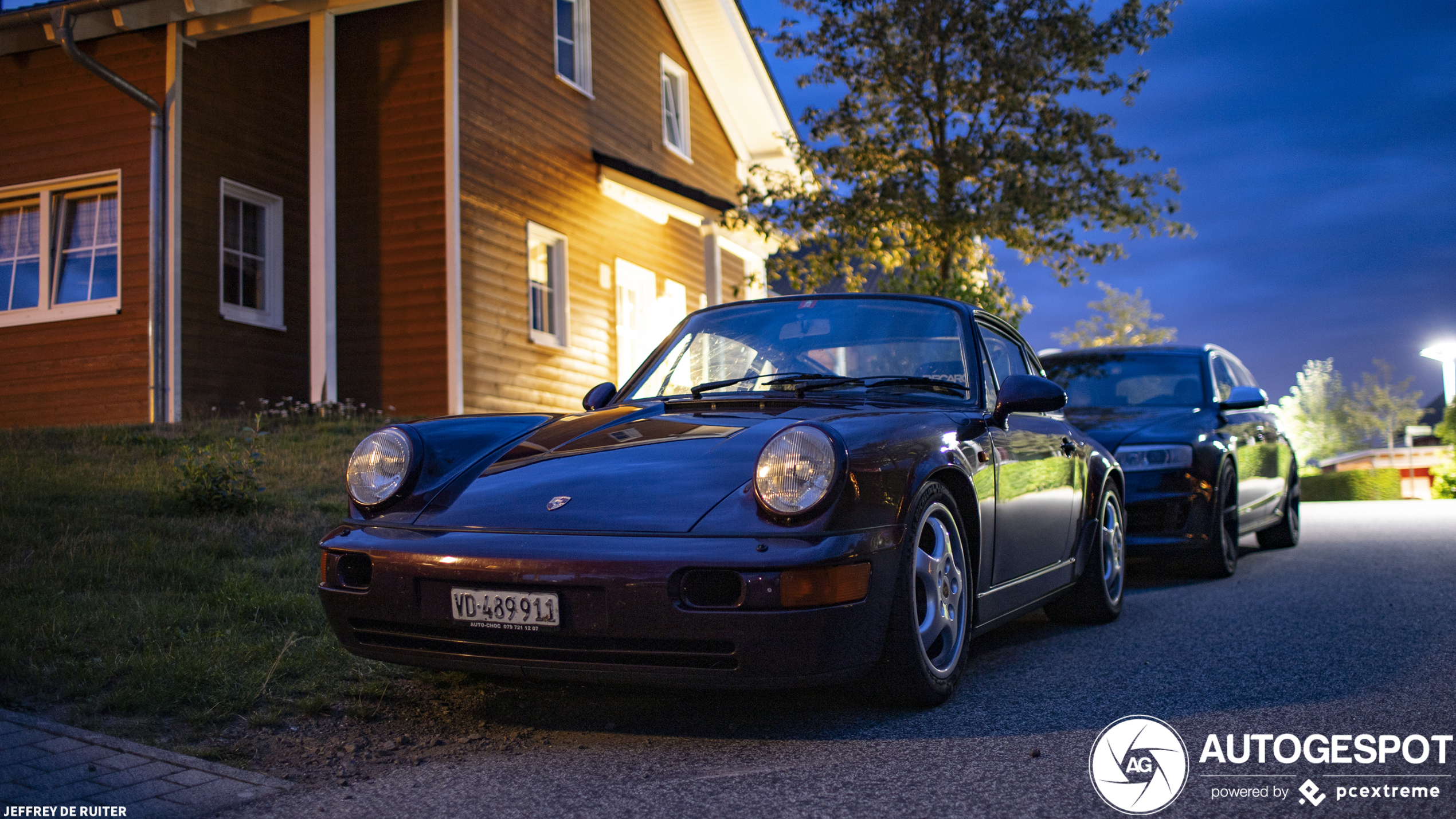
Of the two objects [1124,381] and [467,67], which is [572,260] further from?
[1124,381]

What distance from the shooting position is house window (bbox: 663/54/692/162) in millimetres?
18219

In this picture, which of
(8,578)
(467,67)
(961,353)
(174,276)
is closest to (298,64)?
(467,67)

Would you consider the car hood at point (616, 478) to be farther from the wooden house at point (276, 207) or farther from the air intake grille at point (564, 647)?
the wooden house at point (276, 207)

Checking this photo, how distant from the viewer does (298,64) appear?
1284cm

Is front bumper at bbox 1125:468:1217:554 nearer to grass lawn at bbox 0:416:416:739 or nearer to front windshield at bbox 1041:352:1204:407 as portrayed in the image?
front windshield at bbox 1041:352:1204:407

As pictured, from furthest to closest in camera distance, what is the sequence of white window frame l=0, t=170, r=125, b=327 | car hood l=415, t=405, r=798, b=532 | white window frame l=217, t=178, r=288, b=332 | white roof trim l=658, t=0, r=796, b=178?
white roof trim l=658, t=0, r=796, b=178, white window frame l=217, t=178, r=288, b=332, white window frame l=0, t=170, r=125, b=327, car hood l=415, t=405, r=798, b=532

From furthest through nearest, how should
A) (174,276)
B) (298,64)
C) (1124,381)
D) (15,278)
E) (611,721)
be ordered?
(298,64) → (15,278) → (174,276) → (1124,381) → (611,721)

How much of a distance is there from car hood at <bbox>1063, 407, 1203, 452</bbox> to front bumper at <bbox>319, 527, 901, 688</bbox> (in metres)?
4.43

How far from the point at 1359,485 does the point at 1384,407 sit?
54540 millimetres

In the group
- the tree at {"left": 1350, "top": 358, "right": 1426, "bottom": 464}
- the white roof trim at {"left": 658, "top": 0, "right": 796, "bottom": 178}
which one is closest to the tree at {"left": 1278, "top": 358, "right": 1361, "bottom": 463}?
the tree at {"left": 1350, "top": 358, "right": 1426, "bottom": 464}

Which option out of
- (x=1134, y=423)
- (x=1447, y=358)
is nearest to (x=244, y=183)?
(x=1134, y=423)

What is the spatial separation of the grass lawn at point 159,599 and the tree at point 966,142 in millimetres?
8603

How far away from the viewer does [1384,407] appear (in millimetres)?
73688

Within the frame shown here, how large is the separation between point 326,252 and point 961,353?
883 centimetres
